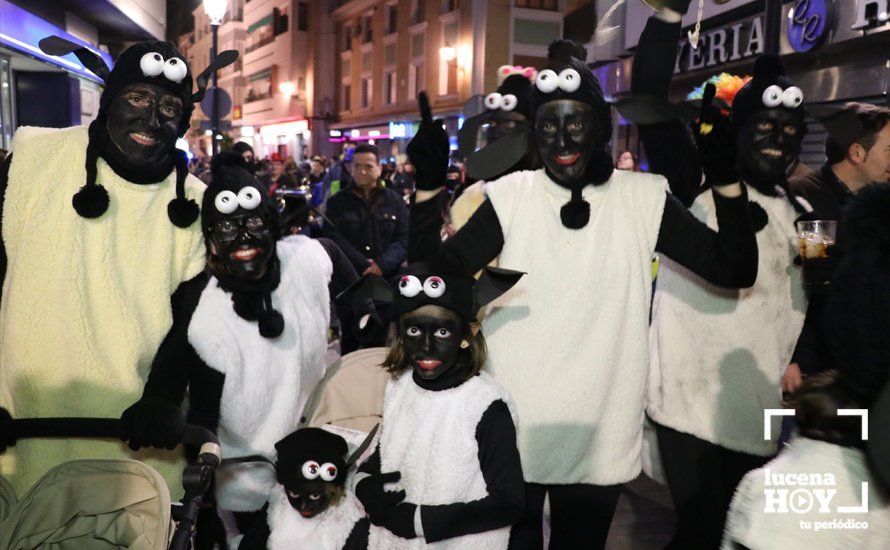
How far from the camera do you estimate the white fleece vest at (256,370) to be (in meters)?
2.65

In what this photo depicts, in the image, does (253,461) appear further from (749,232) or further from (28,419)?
(749,232)

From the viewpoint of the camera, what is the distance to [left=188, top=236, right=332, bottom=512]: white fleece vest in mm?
2652

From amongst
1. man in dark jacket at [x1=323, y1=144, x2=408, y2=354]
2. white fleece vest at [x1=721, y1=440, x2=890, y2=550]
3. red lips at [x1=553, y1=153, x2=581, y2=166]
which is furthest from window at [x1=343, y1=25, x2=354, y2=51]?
white fleece vest at [x1=721, y1=440, x2=890, y2=550]

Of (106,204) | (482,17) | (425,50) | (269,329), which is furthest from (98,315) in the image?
(425,50)

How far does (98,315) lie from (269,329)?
53 cm

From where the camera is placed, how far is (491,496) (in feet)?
7.40

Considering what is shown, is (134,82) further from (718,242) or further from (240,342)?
(718,242)

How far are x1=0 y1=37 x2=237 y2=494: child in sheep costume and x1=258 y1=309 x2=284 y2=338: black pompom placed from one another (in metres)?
0.30

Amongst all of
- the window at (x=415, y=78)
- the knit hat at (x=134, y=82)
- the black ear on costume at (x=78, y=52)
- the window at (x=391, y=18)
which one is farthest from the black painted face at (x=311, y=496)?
the window at (x=391, y=18)

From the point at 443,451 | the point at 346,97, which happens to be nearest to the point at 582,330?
the point at 443,451

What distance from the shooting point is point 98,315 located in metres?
2.53

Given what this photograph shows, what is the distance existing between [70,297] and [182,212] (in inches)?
17.1

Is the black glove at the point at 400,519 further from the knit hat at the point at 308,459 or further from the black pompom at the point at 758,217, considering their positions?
the black pompom at the point at 758,217

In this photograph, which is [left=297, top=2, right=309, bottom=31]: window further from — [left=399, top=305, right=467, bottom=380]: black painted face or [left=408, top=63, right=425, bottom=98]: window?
[left=399, top=305, right=467, bottom=380]: black painted face
